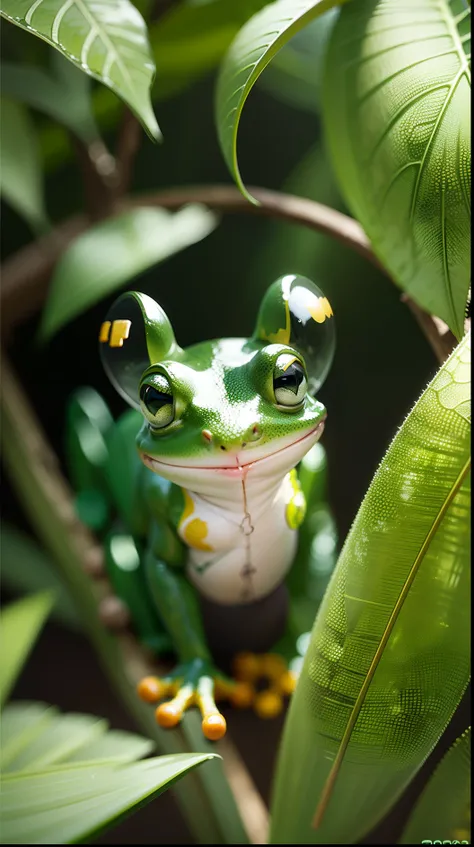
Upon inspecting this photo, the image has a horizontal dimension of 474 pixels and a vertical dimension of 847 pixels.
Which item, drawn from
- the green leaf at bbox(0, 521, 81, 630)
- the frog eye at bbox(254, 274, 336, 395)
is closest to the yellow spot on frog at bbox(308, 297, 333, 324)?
the frog eye at bbox(254, 274, 336, 395)

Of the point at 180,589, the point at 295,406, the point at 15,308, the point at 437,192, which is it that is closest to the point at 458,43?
the point at 437,192

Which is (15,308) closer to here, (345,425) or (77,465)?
(77,465)

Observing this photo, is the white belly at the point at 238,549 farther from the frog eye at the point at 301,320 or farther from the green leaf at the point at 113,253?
the green leaf at the point at 113,253

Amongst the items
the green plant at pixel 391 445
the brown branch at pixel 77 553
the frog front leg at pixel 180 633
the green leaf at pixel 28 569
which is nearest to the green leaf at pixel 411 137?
the green plant at pixel 391 445

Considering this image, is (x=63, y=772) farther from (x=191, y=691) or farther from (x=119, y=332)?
(x=119, y=332)

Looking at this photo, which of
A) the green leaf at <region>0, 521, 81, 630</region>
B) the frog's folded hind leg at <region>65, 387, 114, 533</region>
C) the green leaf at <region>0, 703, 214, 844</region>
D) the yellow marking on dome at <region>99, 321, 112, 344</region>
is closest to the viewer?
the green leaf at <region>0, 703, 214, 844</region>

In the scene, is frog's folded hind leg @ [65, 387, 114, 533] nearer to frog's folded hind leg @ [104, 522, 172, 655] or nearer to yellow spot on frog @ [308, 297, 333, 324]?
frog's folded hind leg @ [104, 522, 172, 655]
